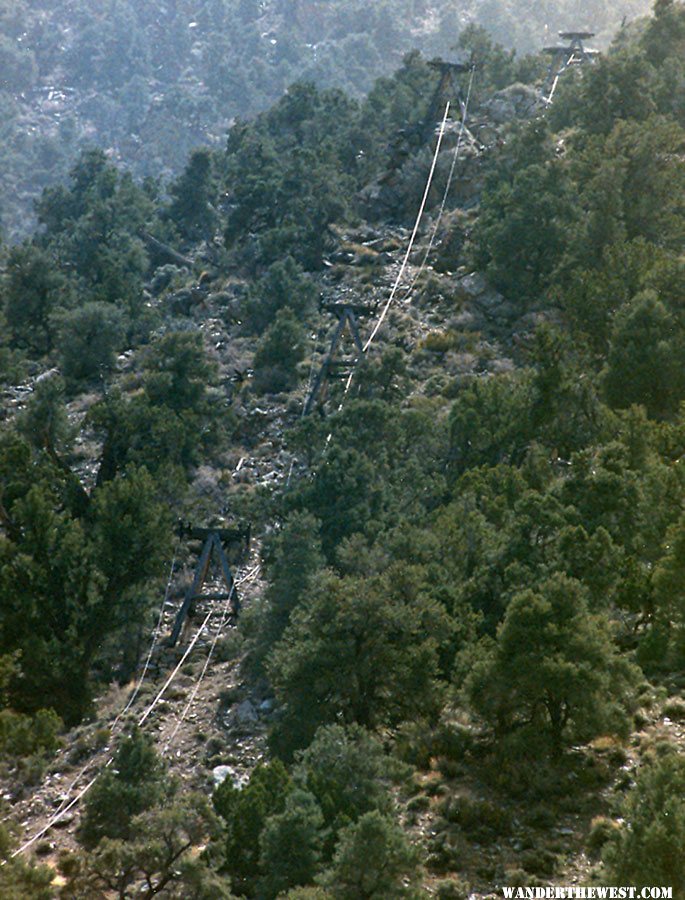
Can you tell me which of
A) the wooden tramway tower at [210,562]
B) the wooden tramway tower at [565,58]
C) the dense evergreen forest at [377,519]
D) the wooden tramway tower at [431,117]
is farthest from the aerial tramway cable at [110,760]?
the wooden tramway tower at [565,58]

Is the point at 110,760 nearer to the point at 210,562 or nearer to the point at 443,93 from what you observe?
the point at 210,562

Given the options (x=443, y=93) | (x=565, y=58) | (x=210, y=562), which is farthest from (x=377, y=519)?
(x=565, y=58)

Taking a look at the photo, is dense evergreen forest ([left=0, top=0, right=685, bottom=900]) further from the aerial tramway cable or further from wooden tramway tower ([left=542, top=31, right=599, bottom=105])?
wooden tramway tower ([left=542, top=31, right=599, bottom=105])

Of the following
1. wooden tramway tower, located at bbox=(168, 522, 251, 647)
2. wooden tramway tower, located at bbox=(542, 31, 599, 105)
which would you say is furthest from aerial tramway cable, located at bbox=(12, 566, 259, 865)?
wooden tramway tower, located at bbox=(542, 31, 599, 105)

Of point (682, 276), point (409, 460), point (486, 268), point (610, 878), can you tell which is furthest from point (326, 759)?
point (486, 268)

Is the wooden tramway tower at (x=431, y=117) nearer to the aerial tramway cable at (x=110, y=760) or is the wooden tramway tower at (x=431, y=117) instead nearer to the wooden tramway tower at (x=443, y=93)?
the wooden tramway tower at (x=443, y=93)

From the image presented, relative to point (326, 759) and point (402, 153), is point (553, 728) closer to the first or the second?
point (326, 759)
